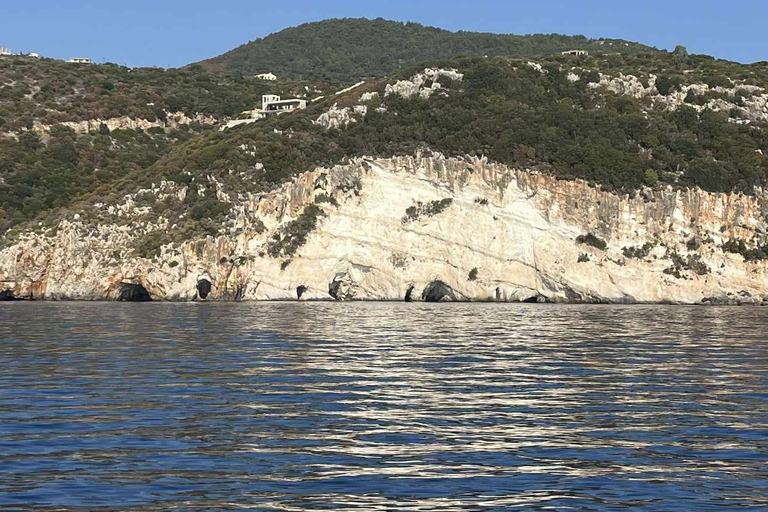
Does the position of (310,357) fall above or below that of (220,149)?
below

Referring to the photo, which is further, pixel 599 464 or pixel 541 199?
pixel 541 199

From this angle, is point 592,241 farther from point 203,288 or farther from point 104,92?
point 104,92

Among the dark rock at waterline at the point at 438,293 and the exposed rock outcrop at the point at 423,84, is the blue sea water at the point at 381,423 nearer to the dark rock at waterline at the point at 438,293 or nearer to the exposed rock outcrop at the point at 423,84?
the dark rock at waterline at the point at 438,293

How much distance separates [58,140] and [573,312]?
80.7 meters

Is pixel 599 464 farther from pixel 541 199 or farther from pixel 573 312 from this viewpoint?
pixel 541 199

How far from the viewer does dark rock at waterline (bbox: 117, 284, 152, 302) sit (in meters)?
87.8

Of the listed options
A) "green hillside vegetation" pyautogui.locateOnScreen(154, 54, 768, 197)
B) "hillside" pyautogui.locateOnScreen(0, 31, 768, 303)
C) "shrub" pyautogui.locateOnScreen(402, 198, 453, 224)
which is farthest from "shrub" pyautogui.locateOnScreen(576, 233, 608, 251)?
"shrub" pyautogui.locateOnScreen(402, 198, 453, 224)

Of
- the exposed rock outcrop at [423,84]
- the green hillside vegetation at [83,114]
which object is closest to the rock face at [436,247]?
the green hillside vegetation at [83,114]

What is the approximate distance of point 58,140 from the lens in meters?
128

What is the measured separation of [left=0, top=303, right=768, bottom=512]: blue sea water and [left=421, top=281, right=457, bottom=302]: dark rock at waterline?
39.4 meters

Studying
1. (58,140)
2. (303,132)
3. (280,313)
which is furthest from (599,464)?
(58,140)

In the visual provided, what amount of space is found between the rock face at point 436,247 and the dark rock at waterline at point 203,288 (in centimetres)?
12

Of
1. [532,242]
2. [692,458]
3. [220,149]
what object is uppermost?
[220,149]

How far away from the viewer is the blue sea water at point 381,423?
15.9 m
